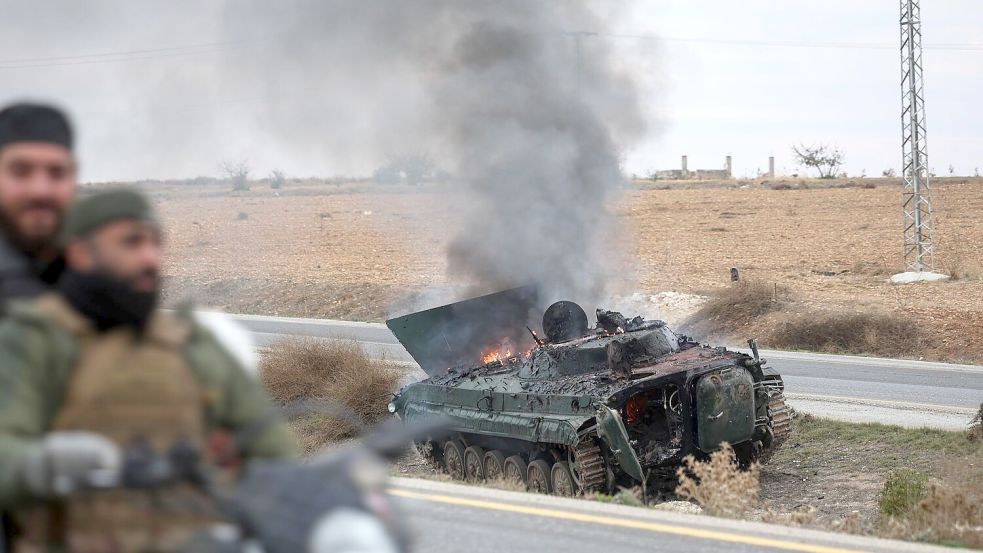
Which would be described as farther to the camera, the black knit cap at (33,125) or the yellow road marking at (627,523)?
the yellow road marking at (627,523)

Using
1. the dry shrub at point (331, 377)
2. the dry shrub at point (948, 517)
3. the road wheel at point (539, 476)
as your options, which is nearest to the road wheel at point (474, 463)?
the road wheel at point (539, 476)

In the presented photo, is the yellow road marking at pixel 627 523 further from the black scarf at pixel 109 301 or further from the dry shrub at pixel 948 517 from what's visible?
the black scarf at pixel 109 301

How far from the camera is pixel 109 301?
2.66 m

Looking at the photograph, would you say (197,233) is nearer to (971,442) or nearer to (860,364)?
(860,364)

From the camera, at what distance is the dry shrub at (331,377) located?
731 inches

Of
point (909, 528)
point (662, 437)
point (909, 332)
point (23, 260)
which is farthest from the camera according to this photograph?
point (909, 332)

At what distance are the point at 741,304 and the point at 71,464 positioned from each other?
83.0 ft

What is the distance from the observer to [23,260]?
3002 millimetres

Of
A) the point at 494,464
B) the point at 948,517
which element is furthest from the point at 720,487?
the point at 494,464

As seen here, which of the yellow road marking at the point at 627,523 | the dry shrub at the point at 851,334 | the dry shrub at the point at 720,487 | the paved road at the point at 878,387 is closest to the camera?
the yellow road marking at the point at 627,523

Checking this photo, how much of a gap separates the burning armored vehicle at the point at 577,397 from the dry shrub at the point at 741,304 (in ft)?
37.1

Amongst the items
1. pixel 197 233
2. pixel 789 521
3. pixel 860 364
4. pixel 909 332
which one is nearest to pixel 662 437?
pixel 789 521

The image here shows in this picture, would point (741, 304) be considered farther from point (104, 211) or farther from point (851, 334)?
point (104, 211)

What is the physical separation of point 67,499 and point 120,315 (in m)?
0.42
